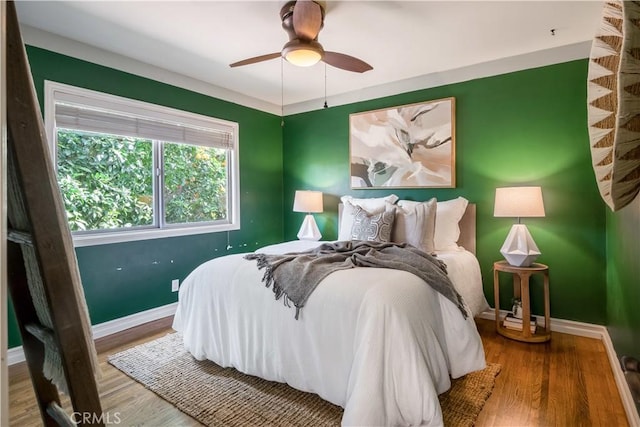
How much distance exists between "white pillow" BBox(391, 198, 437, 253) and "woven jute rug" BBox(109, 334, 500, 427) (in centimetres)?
105

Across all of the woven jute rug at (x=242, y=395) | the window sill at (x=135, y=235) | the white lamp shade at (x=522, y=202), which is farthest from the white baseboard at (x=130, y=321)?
the white lamp shade at (x=522, y=202)

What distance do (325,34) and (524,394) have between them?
9.27 ft

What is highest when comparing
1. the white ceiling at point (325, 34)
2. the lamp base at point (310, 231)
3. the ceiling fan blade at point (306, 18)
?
the white ceiling at point (325, 34)

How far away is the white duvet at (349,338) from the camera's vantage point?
1536mm

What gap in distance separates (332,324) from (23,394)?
1.97m

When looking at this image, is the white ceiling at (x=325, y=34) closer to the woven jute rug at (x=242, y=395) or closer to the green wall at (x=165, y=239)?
the green wall at (x=165, y=239)

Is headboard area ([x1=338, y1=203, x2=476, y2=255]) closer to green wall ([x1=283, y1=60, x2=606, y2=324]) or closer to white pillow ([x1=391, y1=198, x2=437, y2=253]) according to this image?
Result: green wall ([x1=283, y1=60, x2=606, y2=324])

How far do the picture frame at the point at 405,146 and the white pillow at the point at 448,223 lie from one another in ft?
0.97

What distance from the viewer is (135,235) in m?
3.14

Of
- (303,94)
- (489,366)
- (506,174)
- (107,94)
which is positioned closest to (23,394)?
(107,94)

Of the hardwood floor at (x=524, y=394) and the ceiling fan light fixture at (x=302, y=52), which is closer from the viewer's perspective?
the hardwood floor at (x=524, y=394)

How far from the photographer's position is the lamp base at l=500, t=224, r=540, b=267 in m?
2.67

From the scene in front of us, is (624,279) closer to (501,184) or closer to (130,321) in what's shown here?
(501,184)

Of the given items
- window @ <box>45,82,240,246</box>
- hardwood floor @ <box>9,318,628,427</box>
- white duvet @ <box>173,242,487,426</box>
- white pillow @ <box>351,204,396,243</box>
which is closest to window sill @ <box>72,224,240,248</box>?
window @ <box>45,82,240,246</box>
